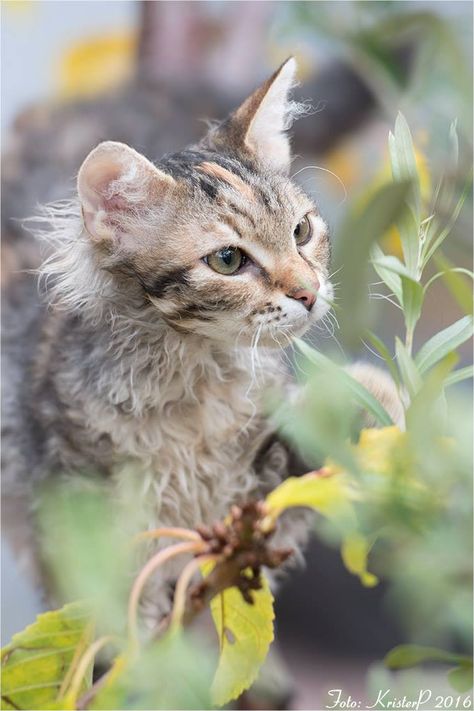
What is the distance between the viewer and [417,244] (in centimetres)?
63

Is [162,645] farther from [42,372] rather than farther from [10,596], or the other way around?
[10,596]

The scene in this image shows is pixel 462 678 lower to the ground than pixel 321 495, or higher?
lower

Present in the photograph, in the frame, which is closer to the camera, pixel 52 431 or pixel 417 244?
pixel 417 244

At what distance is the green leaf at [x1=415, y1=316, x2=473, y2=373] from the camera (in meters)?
0.61

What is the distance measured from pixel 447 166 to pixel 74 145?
1.15 metres

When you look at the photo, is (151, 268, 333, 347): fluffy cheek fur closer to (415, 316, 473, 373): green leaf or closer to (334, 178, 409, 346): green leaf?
(415, 316, 473, 373): green leaf

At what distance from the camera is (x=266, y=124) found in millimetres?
1037

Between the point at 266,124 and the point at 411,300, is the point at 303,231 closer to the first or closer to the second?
the point at 266,124

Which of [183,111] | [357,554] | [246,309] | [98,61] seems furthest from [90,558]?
[98,61]

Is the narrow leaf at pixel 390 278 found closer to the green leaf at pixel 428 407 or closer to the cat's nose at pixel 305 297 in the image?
→ the green leaf at pixel 428 407

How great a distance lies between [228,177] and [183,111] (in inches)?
34.9

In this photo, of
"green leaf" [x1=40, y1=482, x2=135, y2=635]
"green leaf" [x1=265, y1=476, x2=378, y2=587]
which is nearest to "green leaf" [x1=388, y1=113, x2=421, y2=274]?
"green leaf" [x1=265, y1=476, x2=378, y2=587]

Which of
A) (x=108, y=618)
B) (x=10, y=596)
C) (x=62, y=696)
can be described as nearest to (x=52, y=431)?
(x=10, y=596)

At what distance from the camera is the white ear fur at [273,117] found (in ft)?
3.27
